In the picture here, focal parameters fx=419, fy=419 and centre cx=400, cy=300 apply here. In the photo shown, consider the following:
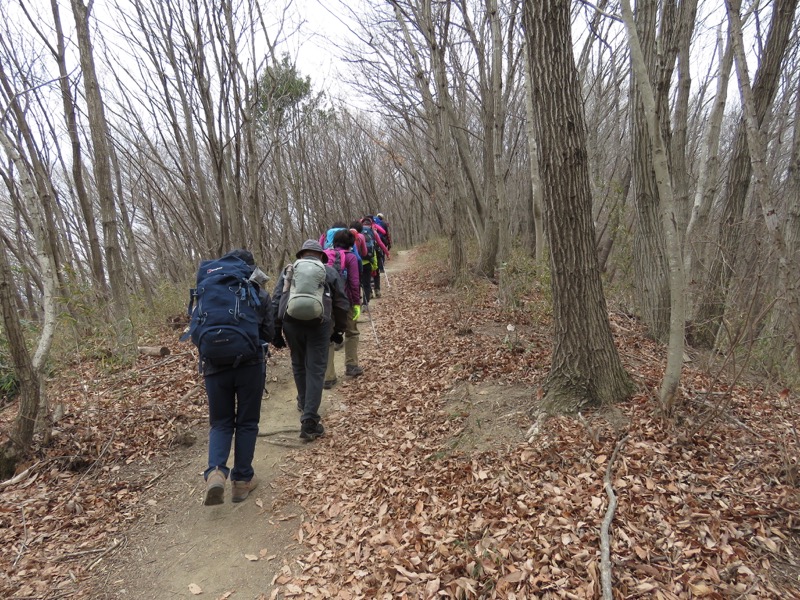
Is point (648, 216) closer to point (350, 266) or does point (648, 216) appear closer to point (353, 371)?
point (350, 266)

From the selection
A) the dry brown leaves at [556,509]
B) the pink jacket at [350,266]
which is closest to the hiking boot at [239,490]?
the dry brown leaves at [556,509]

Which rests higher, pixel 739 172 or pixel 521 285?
pixel 739 172

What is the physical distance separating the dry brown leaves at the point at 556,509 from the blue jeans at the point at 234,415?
58 cm

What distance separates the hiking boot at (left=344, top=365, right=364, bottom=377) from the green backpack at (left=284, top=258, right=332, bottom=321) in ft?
6.06

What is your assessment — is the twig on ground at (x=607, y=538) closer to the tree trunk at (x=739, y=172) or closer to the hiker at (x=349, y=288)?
the tree trunk at (x=739, y=172)

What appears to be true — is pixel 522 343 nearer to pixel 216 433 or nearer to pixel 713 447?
pixel 713 447

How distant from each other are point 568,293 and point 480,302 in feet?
15.1

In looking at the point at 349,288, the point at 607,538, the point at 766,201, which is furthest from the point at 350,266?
the point at 766,201

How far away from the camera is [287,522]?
3412 mm

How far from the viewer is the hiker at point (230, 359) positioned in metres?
3.33

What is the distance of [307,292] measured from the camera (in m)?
4.21

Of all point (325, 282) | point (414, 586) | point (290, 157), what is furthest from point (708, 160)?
point (290, 157)

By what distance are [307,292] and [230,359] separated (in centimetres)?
111

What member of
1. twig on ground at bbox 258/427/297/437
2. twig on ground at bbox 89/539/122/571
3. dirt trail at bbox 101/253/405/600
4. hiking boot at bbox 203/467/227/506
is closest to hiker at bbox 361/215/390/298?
twig on ground at bbox 258/427/297/437
